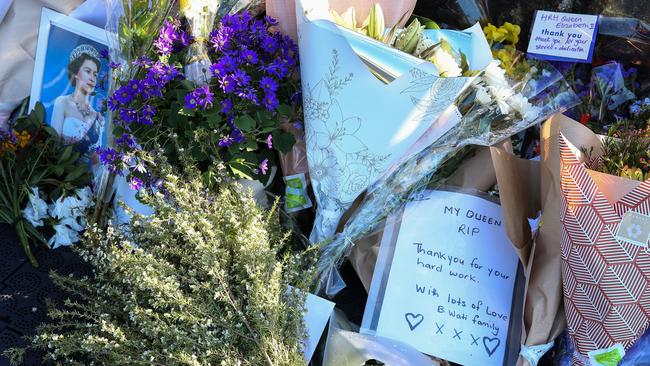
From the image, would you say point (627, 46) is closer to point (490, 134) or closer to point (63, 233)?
point (490, 134)

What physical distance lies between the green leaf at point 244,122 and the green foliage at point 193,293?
0.18 metres

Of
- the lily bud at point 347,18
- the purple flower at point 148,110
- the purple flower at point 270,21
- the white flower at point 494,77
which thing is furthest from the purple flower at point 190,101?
the white flower at point 494,77

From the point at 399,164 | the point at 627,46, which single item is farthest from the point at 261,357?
the point at 627,46

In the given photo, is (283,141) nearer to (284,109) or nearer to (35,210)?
(284,109)

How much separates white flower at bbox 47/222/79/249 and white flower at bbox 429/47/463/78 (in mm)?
1353

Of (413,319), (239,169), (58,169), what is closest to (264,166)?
(239,169)

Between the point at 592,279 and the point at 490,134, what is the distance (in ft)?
1.54

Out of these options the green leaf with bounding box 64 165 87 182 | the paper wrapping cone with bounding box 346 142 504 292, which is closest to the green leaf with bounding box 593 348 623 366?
the paper wrapping cone with bounding box 346 142 504 292

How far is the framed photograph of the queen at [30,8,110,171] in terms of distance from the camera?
2355mm

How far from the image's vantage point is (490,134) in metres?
1.72

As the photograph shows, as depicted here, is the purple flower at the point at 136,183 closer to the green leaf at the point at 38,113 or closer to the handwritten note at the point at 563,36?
the green leaf at the point at 38,113

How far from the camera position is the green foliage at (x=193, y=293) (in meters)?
1.47

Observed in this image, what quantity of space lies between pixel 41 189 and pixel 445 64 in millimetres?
1502

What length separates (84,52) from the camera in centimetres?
239
